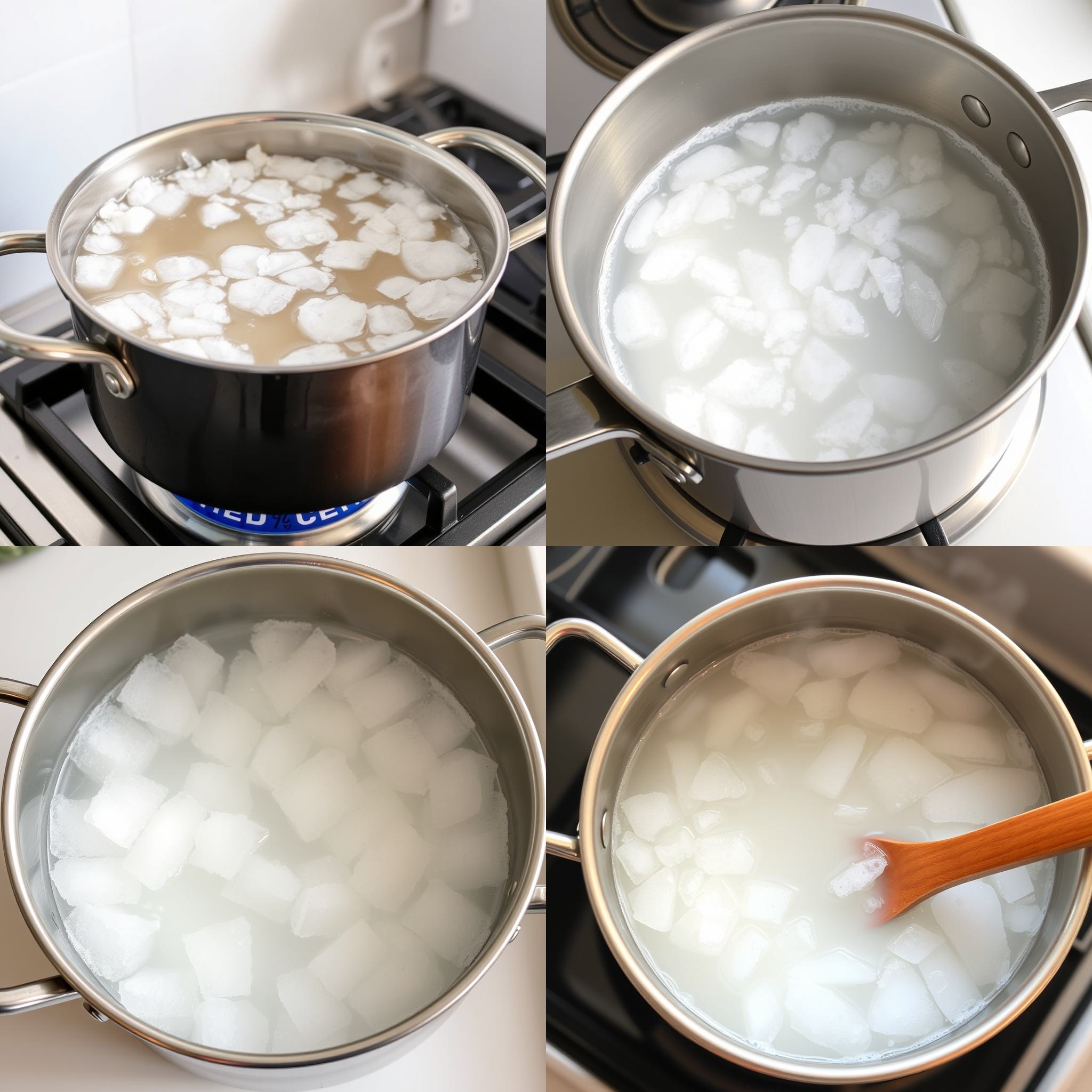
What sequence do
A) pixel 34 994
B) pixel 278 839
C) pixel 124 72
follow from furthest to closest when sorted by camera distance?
pixel 124 72 < pixel 278 839 < pixel 34 994

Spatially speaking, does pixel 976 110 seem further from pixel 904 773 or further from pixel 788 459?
pixel 904 773

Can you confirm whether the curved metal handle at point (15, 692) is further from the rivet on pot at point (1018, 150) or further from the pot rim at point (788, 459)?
the rivet on pot at point (1018, 150)

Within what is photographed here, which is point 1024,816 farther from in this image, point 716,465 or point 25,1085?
point 25,1085

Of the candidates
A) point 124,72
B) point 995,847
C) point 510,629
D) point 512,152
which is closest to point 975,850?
point 995,847

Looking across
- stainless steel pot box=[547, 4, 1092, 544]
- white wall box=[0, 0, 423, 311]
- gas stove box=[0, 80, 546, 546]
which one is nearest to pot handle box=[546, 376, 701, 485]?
stainless steel pot box=[547, 4, 1092, 544]

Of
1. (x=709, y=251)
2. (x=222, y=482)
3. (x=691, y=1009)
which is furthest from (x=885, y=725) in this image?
Result: (x=222, y=482)

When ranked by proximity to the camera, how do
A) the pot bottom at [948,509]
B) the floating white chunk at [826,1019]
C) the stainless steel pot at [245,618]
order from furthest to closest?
the pot bottom at [948,509] < the floating white chunk at [826,1019] < the stainless steel pot at [245,618]

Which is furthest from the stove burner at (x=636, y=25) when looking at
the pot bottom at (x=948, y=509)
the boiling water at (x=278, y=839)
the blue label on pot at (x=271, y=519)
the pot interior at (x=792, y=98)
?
the boiling water at (x=278, y=839)
